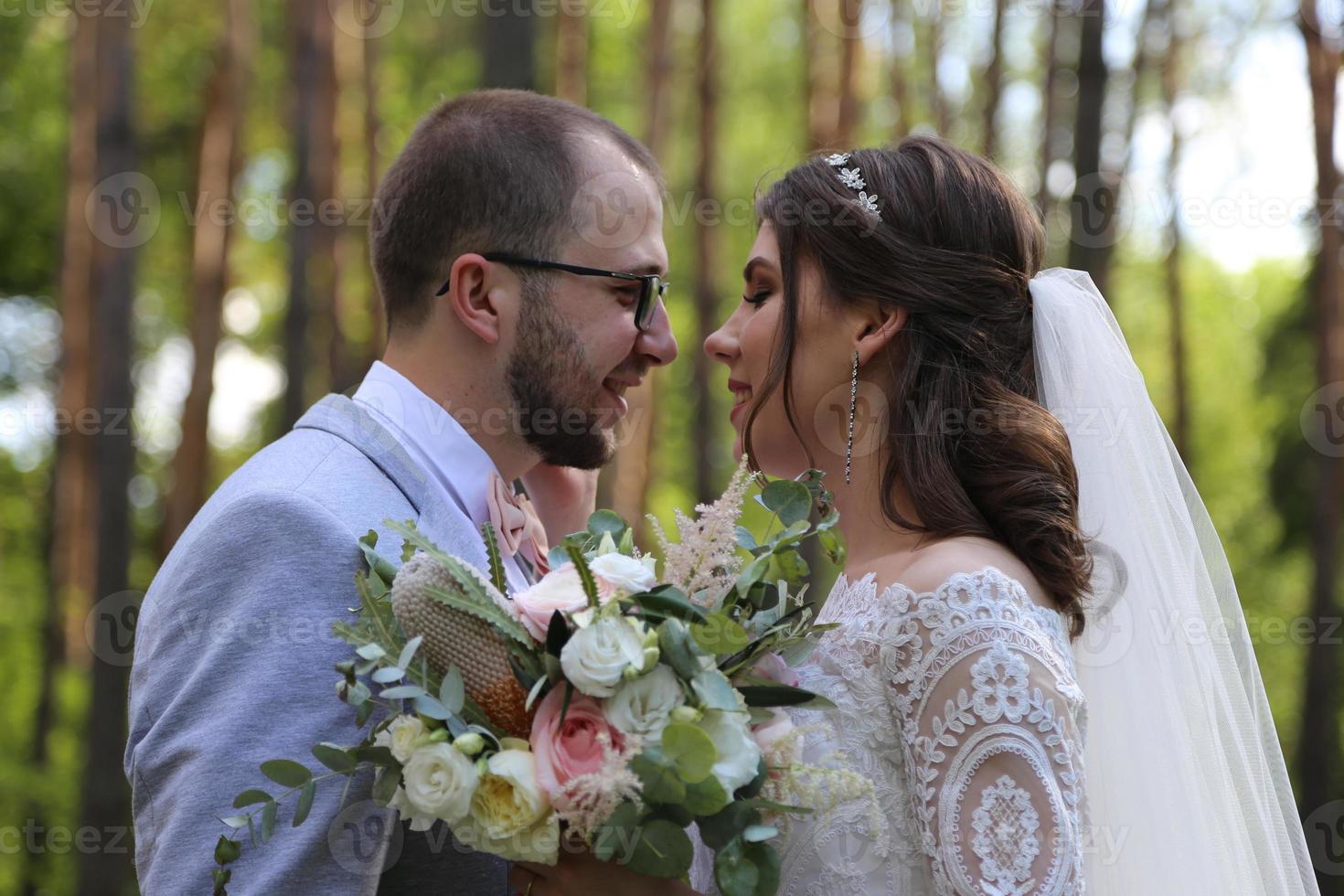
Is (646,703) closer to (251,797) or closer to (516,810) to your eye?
(516,810)

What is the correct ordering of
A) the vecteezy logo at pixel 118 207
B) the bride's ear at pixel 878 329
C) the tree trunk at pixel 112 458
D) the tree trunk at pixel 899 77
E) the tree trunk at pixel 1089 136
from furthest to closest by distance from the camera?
the tree trunk at pixel 899 77
the tree trunk at pixel 112 458
the vecteezy logo at pixel 118 207
the tree trunk at pixel 1089 136
the bride's ear at pixel 878 329

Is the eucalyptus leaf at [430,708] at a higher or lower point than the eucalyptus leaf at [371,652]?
lower

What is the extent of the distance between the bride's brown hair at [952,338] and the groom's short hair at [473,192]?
688 millimetres

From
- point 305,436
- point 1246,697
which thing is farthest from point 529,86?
point 1246,697

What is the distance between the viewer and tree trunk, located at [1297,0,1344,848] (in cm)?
1148

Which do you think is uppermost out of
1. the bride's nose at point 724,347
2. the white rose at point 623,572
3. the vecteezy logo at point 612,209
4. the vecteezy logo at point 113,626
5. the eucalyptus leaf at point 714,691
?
the vecteezy logo at point 612,209

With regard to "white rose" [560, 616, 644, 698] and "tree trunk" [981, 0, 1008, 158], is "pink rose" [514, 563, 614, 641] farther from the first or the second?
"tree trunk" [981, 0, 1008, 158]

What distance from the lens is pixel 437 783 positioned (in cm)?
206

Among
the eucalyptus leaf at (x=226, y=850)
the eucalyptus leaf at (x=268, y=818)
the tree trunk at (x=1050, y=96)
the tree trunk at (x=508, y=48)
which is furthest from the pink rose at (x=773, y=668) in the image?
the tree trunk at (x=1050, y=96)

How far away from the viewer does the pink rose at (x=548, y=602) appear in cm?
216

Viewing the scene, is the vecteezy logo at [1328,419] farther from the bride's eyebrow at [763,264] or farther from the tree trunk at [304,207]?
the bride's eyebrow at [763,264]

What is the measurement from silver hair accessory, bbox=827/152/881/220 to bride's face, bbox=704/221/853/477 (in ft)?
0.65

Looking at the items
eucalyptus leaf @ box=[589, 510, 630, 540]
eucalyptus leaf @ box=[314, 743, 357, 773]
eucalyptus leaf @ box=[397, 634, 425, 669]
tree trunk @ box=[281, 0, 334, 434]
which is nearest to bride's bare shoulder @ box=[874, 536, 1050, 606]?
eucalyptus leaf @ box=[589, 510, 630, 540]

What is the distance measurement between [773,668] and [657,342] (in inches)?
57.0
